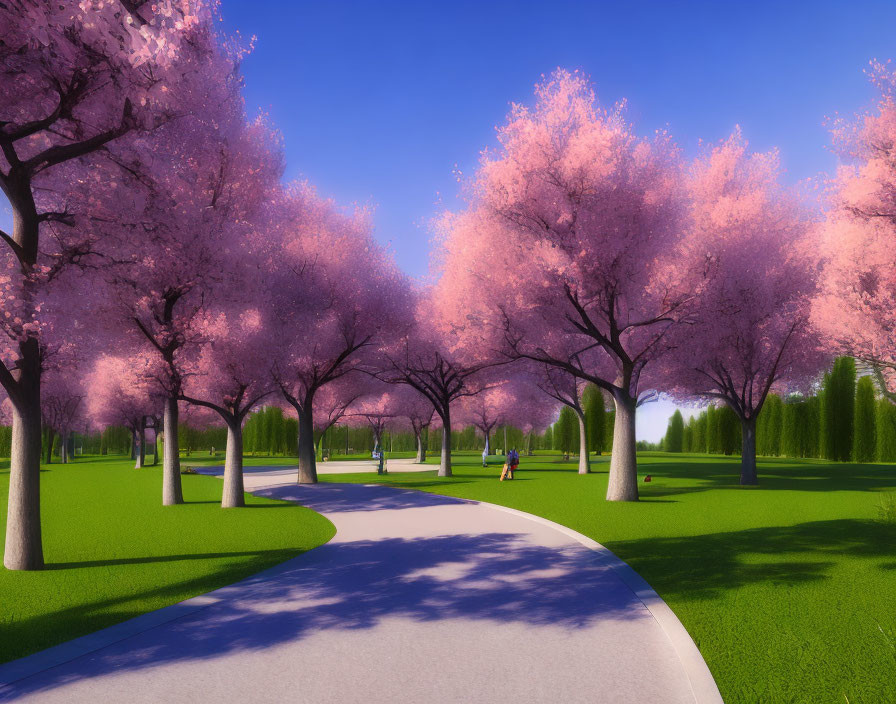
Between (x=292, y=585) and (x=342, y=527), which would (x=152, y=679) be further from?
(x=342, y=527)

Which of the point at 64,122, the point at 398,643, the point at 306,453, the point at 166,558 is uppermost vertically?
the point at 64,122

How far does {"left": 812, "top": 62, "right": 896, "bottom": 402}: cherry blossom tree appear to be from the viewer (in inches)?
632

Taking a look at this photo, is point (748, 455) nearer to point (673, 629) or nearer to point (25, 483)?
point (673, 629)

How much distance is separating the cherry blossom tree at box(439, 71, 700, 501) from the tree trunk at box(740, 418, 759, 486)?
831 cm

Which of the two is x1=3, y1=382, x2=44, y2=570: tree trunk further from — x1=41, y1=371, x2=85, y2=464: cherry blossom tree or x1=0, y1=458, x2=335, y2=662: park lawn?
x1=41, y1=371, x2=85, y2=464: cherry blossom tree

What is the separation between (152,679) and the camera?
4.87 meters

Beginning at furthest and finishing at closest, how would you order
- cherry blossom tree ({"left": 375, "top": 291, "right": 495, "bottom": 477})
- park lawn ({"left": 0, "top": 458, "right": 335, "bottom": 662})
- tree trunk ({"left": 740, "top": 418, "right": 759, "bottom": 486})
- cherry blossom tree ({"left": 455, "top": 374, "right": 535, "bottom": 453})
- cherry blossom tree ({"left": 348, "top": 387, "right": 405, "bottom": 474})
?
cherry blossom tree ({"left": 348, "top": 387, "right": 405, "bottom": 474}) → cherry blossom tree ({"left": 455, "top": 374, "right": 535, "bottom": 453}) → cherry blossom tree ({"left": 375, "top": 291, "right": 495, "bottom": 477}) → tree trunk ({"left": 740, "top": 418, "right": 759, "bottom": 486}) → park lawn ({"left": 0, "top": 458, "right": 335, "bottom": 662})

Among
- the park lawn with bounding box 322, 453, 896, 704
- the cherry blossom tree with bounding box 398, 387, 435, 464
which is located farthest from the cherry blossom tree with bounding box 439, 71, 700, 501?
the cherry blossom tree with bounding box 398, 387, 435, 464

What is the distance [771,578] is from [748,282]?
15378 millimetres

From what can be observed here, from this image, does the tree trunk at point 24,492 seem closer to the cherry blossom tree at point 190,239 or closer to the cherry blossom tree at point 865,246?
the cherry blossom tree at point 190,239

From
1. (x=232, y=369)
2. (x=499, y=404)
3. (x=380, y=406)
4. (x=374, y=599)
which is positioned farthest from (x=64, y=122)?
(x=499, y=404)

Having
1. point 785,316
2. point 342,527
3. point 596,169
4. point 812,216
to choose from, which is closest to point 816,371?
point 785,316

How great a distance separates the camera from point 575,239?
17656 mm

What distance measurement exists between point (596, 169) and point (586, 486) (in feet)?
42.9
